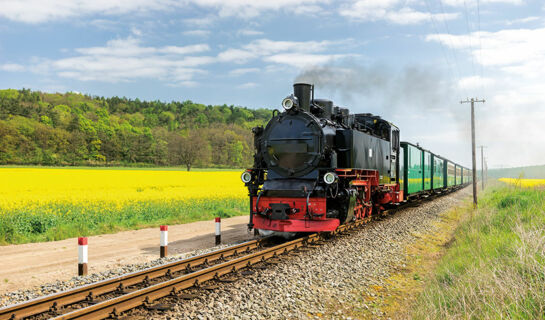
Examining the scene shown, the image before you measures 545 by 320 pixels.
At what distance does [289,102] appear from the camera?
10219 mm

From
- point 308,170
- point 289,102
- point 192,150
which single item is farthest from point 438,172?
point 192,150

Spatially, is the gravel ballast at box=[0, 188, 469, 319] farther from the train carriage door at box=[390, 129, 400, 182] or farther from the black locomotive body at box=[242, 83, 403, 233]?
the train carriage door at box=[390, 129, 400, 182]

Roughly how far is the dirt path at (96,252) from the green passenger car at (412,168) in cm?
827

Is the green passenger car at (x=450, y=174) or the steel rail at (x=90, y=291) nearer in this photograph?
the steel rail at (x=90, y=291)

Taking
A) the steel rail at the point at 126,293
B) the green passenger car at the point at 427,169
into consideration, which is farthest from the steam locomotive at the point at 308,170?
the green passenger car at the point at 427,169

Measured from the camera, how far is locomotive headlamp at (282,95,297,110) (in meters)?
10.2

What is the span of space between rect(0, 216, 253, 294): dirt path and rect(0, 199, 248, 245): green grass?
69cm

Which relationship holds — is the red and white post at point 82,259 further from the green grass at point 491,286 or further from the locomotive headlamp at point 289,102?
the green grass at point 491,286

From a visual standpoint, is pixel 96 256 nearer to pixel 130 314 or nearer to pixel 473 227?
pixel 130 314

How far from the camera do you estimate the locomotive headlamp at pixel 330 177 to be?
9336 mm

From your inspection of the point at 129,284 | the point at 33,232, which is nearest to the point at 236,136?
the point at 33,232

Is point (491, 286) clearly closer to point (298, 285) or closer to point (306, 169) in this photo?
point (298, 285)

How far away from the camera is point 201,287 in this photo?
607cm

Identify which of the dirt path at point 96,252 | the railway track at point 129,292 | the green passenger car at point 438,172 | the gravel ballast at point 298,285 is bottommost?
the dirt path at point 96,252
